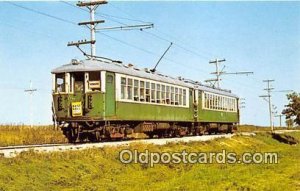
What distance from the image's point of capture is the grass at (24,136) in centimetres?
2472

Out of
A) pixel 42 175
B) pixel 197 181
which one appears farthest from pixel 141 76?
pixel 42 175

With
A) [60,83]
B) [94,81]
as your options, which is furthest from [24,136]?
[94,81]

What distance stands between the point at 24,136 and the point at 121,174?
1247 cm

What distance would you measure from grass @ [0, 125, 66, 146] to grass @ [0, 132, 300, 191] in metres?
7.95

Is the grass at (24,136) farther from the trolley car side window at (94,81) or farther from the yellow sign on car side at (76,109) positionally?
the trolley car side window at (94,81)

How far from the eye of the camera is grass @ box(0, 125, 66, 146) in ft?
81.1

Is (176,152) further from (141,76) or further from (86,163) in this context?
(86,163)

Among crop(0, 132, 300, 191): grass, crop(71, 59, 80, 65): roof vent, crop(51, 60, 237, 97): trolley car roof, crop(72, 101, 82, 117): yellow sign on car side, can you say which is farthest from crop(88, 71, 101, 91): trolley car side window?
crop(0, 132, 300, 191): grass

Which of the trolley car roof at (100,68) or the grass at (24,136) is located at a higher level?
the trolley car roof at (100,68)

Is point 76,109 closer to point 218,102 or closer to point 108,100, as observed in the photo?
point 108,100

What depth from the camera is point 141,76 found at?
23.4 m

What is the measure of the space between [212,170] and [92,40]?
45.0 ft

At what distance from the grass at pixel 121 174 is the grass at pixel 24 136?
7.95 m

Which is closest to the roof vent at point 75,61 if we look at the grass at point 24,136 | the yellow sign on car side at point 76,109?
the yellow sign on car side at point 76,109
